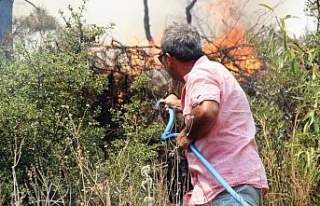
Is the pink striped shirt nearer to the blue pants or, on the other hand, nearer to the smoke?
the blue pants

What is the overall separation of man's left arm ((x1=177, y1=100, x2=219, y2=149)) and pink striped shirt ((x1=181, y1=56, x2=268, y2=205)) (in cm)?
6

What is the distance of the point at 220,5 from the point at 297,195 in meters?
5.47

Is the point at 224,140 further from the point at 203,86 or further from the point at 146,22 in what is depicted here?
the point at 146,22

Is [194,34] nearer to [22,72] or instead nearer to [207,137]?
[207,137]

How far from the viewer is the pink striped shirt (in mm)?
3393

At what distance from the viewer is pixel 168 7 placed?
32.6 ft

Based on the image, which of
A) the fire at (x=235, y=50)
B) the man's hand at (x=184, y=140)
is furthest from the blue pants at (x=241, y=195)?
the fire at (x=235, y=50)

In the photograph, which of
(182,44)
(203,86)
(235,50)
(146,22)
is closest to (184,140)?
(203,86)

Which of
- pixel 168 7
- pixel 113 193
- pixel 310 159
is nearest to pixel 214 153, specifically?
pixel 113 193

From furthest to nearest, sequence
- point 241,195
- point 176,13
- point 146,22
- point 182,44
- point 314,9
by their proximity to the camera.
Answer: point 176,13 < point 146,22 < point 314,9 < point 182,44 < point 241,195

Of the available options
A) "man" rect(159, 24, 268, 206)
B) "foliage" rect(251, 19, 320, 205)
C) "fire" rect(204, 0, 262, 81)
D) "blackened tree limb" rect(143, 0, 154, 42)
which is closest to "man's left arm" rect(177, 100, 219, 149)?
"man" rect(159, 24, 268, 206)

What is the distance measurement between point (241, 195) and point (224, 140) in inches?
10.9

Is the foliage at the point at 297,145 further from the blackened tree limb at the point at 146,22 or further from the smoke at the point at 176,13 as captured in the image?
the smoke at the point at 176,13

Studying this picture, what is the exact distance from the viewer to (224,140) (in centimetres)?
341
